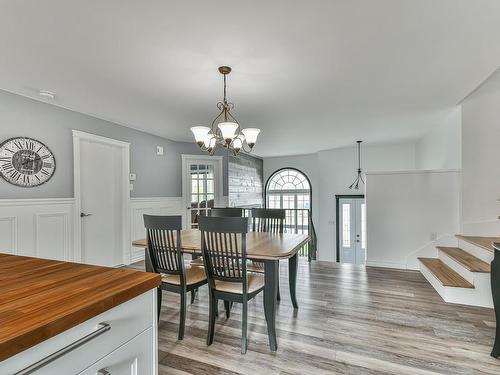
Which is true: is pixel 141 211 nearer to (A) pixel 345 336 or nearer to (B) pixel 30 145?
(B) pixel 30 145

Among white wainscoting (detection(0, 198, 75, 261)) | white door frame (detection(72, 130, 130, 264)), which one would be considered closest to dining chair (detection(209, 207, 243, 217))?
white door frame (detection(72, 130, 130, 264))

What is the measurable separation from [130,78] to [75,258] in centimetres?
252

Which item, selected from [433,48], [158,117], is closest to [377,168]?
[433,48]

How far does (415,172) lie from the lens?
428 centimetres

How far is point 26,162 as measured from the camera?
317 centimetres

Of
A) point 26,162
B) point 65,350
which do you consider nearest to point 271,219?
point 65,350

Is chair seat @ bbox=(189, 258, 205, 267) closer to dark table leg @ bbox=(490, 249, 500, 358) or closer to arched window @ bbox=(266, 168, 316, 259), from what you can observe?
dark table leg @ bbox=(490, 249, 500, 358)

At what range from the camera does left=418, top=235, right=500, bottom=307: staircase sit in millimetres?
2805

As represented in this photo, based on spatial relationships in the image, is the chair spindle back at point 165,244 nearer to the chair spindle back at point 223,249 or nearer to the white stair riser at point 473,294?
the chair spindle back at point 223,249

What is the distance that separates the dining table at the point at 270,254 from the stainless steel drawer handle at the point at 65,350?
1418mm

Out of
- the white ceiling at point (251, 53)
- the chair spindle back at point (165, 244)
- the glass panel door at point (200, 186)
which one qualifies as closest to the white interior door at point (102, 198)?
the white ceiling at point (251, 53)

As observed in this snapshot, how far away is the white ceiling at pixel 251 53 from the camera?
5.74 ft

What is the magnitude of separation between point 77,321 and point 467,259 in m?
3.89

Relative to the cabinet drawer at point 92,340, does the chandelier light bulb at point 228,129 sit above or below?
above
